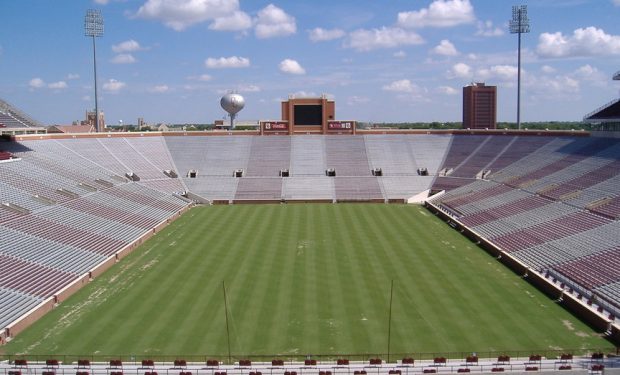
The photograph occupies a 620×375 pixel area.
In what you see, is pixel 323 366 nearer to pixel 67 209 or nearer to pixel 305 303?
pixel 305 303

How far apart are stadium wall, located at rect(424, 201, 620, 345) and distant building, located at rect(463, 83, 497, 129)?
3658 inches

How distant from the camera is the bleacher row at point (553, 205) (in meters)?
32.1

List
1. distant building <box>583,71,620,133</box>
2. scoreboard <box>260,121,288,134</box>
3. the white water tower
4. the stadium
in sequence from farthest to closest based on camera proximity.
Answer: the white water tower → scoreboard <box>260,121,288,134</box> → distant building <box>583,71,620,133</box> → the stadium

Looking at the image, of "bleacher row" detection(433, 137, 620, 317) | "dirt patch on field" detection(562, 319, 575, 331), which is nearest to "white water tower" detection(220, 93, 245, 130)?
"bleacher row" detection(433, 137, 620, 317)

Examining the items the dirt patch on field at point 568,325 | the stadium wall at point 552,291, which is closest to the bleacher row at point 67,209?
the dirt patch on field at point 568,325

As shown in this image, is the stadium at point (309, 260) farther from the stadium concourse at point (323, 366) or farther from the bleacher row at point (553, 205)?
the bleacher row at point (553, 205)

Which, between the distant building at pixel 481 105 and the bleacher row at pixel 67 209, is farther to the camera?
the distant building at pixel 481 105

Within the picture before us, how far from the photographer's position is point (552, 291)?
2880cm

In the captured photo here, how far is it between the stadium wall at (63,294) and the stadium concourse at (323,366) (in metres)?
3.70

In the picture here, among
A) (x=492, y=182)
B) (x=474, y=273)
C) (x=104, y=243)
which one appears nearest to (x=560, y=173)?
(x=492, y=182)

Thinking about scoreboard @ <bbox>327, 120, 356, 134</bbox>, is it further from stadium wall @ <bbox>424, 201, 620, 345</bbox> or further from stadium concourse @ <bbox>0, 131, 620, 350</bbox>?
stadium wall @ <bbox>424, 201, 620, 345</bbox>

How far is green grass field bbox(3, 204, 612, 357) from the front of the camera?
22.8m

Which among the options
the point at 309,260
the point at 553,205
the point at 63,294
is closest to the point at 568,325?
the point at 309,260

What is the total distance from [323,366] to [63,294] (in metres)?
15.3
